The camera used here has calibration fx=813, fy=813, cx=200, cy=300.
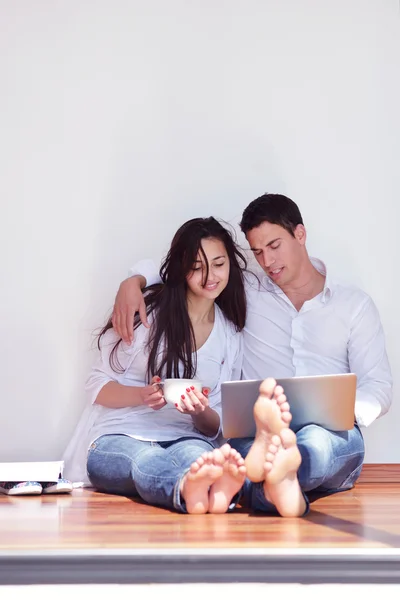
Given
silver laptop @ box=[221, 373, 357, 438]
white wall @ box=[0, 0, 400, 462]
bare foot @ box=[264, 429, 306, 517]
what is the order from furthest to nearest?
white wall @ box=[0, 0, 400, 462]
silver laptop @ box=[221, 373, 357, 438]
bare foot @ box=[264, 429, 306, 517]

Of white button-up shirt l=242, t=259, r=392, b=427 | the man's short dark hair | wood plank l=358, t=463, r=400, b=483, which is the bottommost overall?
wood plank l=358, t=463, r=400, b=483

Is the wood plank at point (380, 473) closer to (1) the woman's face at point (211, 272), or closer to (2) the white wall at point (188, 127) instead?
(2) the white wall at point (188, 127)

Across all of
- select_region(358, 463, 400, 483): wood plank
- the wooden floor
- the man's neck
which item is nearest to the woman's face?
the man's neck

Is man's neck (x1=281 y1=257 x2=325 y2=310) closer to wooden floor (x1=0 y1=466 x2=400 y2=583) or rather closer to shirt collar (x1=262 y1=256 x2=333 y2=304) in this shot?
shirt collar (x1=262 y1=256 x2=333 y2=304)

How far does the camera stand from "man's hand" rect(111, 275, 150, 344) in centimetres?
276

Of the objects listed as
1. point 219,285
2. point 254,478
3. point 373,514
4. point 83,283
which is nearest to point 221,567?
point 254,478

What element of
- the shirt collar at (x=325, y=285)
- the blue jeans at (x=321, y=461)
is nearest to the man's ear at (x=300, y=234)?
the shirt collar at (x=325, y=285)

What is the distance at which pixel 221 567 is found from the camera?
158 centimetres

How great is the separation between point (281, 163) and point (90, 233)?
84cm

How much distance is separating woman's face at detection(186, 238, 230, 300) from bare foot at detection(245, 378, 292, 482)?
808 millimetres

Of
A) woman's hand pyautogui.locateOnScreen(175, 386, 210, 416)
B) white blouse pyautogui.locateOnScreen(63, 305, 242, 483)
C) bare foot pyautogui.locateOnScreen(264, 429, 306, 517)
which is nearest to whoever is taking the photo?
bare foot pyautogui.locateOnScreen(264, 429, 306, 517)

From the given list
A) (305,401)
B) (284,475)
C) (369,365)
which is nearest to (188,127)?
(369,365)

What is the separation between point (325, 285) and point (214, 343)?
443mm

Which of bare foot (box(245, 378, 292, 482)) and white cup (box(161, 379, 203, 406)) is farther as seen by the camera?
white cup (box(161, 379, 203, 406))
